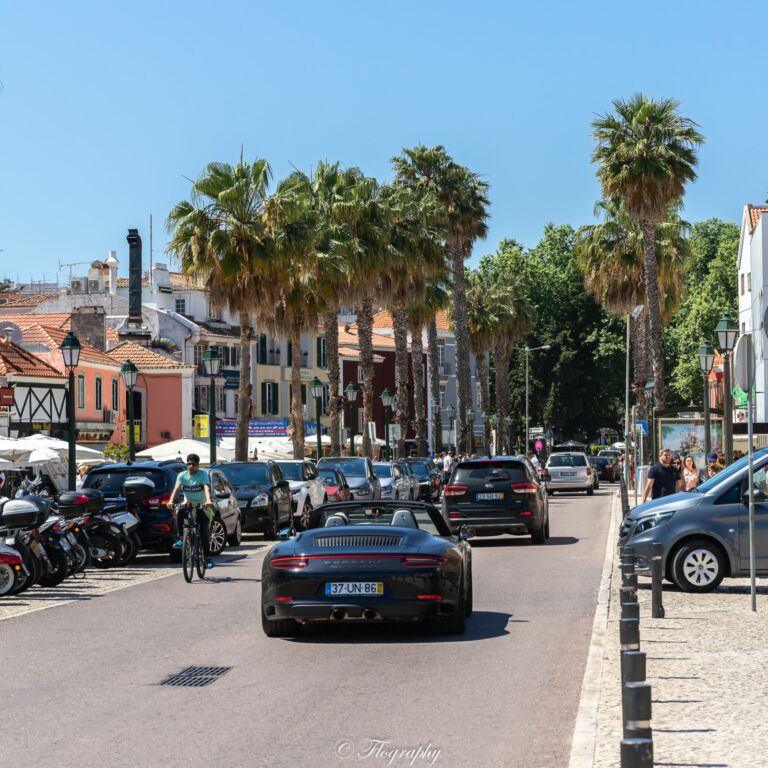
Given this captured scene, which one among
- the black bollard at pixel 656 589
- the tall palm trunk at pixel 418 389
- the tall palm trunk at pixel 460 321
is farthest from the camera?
the tall palm trunk at pixel 418 389

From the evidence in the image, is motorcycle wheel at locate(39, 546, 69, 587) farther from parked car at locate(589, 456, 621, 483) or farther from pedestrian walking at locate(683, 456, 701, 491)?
parked car at locate(589, 456, 621, 483)

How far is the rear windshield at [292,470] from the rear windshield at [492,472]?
592 centimetres

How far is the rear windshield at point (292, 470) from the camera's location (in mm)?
33062

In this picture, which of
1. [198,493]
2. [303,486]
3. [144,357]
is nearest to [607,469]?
[144,357]

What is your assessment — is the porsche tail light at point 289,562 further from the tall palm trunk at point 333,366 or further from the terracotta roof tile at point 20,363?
the terracotta roof tile at point 20,363

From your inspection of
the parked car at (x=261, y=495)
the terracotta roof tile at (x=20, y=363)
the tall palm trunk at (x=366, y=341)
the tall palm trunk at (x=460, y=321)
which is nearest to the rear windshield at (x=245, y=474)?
the parked car at (x=261, y=495)

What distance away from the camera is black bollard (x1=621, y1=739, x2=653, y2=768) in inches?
210

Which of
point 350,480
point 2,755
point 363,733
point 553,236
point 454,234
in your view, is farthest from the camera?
point 553,236

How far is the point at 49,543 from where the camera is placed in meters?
19.2

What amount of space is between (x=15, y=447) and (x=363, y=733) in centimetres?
3061

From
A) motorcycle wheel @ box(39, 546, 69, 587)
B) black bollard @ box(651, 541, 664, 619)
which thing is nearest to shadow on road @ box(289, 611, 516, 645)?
black bollard @ box(651, 541, 664, 619)

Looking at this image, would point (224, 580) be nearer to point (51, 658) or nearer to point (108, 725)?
point (51, 658)

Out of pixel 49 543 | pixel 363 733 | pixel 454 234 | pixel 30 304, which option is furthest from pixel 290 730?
pixel 30 304

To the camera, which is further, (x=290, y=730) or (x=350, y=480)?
(x=350, y=480)
